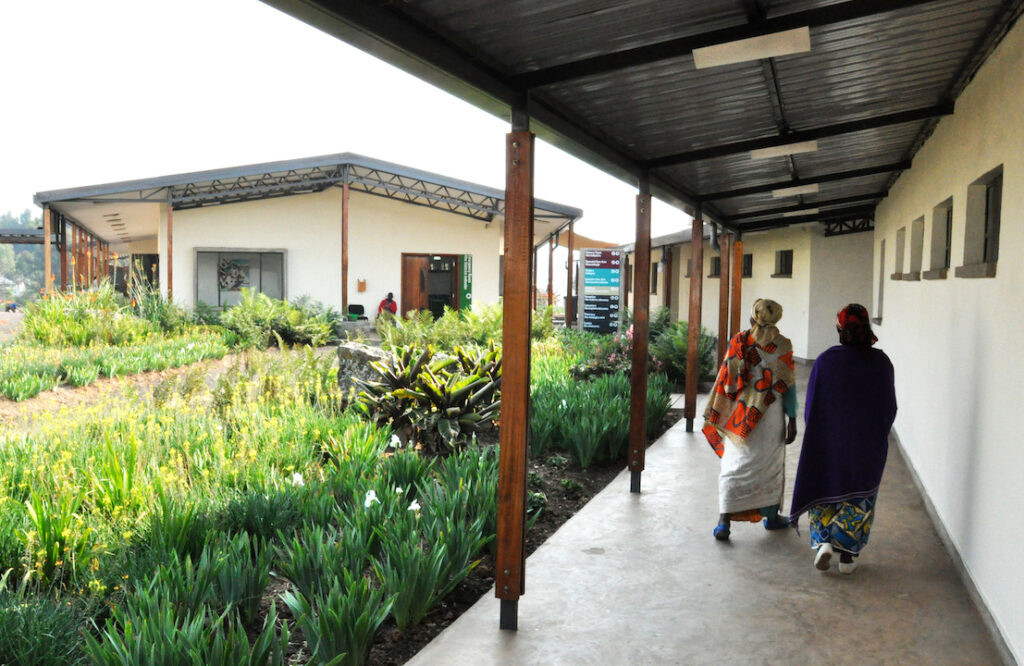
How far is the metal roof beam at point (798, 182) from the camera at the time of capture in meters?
8.55

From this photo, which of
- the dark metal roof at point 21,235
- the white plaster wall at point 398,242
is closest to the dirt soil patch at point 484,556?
the white plaster wall at point 398,242

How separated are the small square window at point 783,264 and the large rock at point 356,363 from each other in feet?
44.5

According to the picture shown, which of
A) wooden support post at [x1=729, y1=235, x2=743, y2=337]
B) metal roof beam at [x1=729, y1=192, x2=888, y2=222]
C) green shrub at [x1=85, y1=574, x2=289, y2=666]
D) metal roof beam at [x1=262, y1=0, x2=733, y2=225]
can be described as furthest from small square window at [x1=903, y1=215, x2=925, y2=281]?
green shrub at [x1=85, y1=574, x2=289, y2=666]

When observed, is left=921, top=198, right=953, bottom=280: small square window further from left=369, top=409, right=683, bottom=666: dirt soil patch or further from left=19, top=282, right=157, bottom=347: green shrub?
left=19, top=282, right=157, bottom=347: green shrub

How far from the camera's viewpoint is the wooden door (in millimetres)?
22250

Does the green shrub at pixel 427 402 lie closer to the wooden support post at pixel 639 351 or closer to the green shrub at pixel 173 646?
the wooden support post at pixel 639 351

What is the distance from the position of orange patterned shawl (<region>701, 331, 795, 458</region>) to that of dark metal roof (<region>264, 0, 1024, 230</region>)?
1546 mm

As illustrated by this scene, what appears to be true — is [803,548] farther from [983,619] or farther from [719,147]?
[719,147]

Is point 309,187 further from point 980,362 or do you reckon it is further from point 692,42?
point 980,362

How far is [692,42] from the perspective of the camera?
3812 millimetres

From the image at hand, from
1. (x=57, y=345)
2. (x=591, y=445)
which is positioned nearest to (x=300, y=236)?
(x=57, y=345)

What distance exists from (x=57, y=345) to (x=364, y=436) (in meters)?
8.76

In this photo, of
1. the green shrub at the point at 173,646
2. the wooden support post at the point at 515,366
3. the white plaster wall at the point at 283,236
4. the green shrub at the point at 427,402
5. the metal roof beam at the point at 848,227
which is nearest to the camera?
the green shrub at the point at 173,646

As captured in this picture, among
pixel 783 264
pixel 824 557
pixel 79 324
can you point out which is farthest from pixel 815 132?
pixel 783 264
